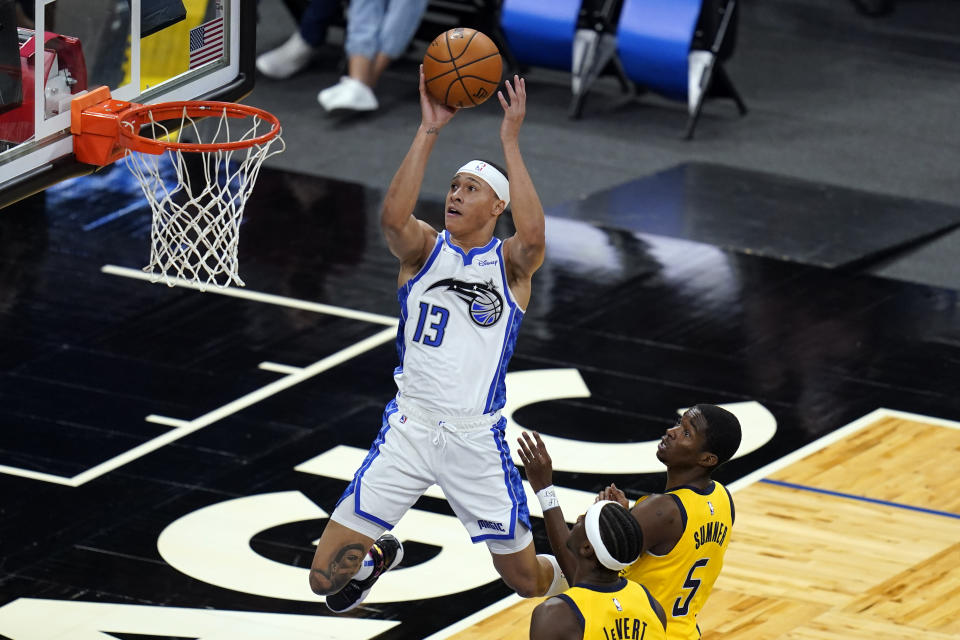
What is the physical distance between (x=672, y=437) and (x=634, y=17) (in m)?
9.62

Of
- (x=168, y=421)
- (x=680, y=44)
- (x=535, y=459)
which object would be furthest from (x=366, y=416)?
(x=680, y=44)

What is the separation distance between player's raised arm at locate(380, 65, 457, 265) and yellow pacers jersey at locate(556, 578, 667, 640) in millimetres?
1800

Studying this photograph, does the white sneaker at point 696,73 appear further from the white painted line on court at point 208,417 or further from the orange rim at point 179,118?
the orange rim at point 179,118

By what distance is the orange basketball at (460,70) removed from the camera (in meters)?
6.69

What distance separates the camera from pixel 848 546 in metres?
8.32

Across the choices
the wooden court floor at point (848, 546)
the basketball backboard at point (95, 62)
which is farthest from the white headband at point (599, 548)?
the basketball backboard at point (95, 62)

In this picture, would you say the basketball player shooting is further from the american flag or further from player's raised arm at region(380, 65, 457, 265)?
the american flag

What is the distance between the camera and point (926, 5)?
19562 millimetres

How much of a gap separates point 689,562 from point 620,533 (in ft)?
1.97

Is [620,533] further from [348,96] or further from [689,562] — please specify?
[348,96]

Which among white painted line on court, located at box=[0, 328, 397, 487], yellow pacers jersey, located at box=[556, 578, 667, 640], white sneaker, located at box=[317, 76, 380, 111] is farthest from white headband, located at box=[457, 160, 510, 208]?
white sneaker, located at box=[317, 76, 380, 111]

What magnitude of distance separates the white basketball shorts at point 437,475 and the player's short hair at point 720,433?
1188 millimetres

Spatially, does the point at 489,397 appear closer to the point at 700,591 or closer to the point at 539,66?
the point at 700,591

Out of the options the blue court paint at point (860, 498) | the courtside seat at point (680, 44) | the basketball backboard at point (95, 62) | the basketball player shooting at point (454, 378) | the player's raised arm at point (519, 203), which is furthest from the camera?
the courtside seat at point (680, 44)
